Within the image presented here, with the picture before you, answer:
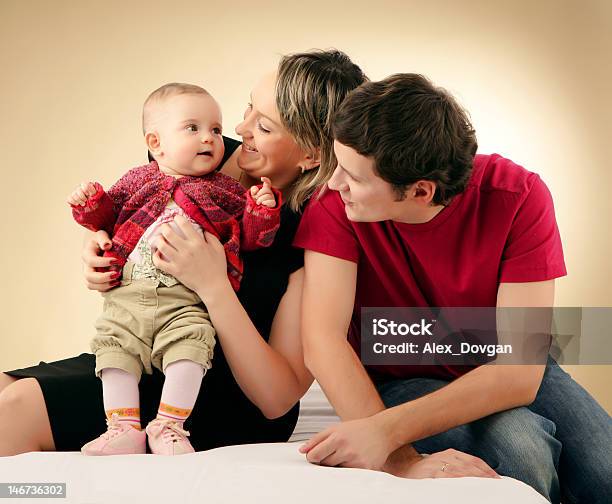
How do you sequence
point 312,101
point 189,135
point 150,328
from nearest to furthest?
point 150,328, point 189,135, point 312,101

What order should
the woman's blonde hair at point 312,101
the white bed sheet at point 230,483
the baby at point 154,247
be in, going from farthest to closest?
the woman's blonde hair at point 312,101
the baby at point 154,247
the white bed sheet at point 230,483

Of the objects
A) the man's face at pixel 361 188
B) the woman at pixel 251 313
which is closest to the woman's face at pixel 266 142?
the woman at pixel 251 313

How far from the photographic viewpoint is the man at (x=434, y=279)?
1698 millimetres

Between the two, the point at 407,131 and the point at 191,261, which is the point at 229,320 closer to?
the point at 191,261

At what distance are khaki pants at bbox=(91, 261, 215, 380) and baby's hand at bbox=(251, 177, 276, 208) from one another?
23cm

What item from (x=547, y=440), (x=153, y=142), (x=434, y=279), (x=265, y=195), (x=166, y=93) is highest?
(x=166, y=93)

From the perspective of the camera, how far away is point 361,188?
175cm

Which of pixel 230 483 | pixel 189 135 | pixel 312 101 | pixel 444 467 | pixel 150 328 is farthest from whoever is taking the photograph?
pixel 312 101

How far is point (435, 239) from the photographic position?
1.90m

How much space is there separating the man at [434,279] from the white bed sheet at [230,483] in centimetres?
18

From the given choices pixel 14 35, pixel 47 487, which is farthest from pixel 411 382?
pixel 14 35

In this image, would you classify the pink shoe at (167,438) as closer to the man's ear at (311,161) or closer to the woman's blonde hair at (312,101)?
the woman's blonde hair at (312,101)

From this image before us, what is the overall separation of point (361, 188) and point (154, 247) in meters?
0.44

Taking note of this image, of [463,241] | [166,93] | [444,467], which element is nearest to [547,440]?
[444,467]
